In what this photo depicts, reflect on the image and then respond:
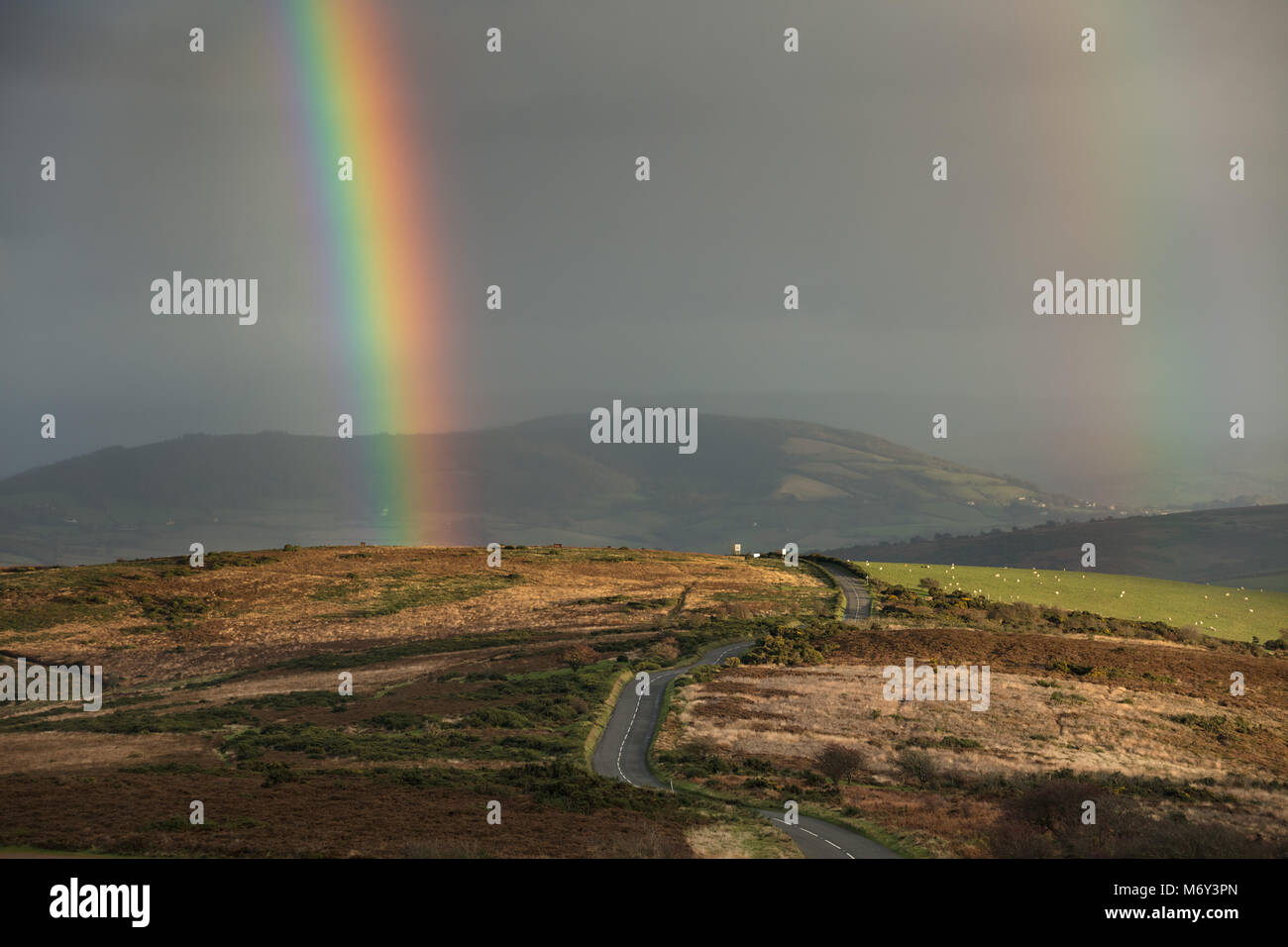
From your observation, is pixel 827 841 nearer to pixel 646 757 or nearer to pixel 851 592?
pixel 646 757

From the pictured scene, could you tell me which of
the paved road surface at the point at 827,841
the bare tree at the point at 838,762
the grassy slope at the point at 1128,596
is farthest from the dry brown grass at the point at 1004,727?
the grassy slope at the point at 1128,596

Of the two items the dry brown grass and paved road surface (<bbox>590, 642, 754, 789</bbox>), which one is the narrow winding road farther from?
the dry brown grass

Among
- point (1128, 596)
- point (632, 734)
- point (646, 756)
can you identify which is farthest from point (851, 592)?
point (646, 756)

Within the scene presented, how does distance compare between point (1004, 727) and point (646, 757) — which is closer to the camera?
point (646, 757)

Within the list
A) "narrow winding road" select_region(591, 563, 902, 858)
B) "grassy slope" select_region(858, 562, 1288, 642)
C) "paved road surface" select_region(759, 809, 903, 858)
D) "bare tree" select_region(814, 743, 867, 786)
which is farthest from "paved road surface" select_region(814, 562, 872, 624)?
"paved road surface" select_region(759, 809, 903, 858)
